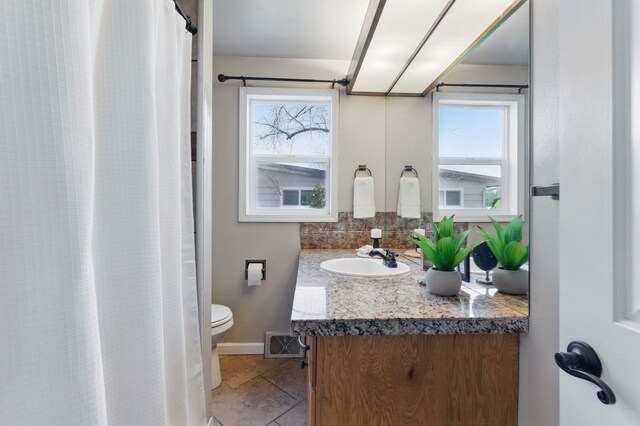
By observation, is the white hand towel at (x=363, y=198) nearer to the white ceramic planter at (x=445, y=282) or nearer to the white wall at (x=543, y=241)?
the white ceramic planter at (x=445, y=282)

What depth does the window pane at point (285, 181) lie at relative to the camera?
2.35m

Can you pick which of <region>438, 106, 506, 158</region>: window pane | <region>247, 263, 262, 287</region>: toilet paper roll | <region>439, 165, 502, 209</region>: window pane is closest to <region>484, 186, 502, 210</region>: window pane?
<region>439, 165, 502, 209</region>: window pane

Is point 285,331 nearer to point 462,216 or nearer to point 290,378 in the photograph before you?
point 290,378

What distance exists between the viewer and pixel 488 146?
116 cm

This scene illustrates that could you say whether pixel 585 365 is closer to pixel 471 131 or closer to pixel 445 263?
pixel 445 263

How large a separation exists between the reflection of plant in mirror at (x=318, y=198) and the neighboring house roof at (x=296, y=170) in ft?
0.34

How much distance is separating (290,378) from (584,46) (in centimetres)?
214

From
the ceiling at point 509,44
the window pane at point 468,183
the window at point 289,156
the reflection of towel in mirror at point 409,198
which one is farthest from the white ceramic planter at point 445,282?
the window at point 289,156

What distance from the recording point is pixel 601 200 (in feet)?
1.55

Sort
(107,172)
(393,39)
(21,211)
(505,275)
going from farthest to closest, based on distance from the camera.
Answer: (393,39) → (505,275) → (107,172) → (21,211)

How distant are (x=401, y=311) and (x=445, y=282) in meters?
0.26

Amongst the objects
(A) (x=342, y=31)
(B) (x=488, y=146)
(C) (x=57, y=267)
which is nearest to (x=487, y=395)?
(B) (x=488, y=146)

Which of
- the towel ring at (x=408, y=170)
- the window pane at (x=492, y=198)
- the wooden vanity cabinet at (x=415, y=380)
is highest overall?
the towel ring at (x=408, y=170)

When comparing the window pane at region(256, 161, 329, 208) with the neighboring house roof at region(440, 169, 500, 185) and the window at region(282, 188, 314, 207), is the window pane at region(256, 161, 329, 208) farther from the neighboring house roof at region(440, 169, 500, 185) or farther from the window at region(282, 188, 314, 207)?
the neighboring house roof at region(440, 169, 500, 185)
